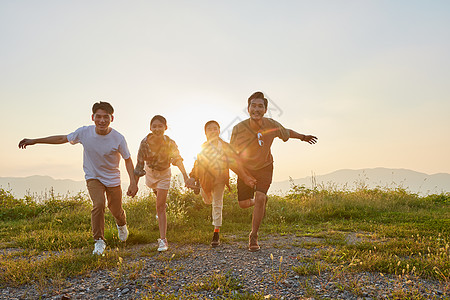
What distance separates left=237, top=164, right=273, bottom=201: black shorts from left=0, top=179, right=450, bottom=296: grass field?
131 centimetres

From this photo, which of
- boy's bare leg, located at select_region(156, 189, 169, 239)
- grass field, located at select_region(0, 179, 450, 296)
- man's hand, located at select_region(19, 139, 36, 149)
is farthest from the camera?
boy's bare leg, located at select_region(156, 189, 169, 239)

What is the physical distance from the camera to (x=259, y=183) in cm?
554

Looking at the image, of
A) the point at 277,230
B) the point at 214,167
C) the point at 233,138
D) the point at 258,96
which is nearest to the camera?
the point at 258,96

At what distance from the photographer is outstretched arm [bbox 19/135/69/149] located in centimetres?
500

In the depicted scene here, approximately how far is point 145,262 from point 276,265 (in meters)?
1.95

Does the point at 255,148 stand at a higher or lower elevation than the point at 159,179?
higher

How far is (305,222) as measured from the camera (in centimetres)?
851

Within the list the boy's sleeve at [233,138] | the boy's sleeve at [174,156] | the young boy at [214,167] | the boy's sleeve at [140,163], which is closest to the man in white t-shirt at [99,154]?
the boy's sleeve at [140,163]

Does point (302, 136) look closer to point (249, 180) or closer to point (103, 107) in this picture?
point (249, 180)

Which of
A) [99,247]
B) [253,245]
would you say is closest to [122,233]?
[99,247]

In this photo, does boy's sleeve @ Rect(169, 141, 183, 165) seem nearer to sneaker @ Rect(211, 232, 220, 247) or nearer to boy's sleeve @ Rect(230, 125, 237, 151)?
boy's sleeve @ Rect(230, 125, 237, 151)

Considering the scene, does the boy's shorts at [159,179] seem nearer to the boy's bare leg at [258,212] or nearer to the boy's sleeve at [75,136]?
the boy's sleeve at [75,136]

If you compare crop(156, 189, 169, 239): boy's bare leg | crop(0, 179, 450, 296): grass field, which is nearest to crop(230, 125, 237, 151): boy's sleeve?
crop(156, 189, 169, 239): boy's bare leg

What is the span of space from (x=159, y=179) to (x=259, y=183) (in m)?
1.84
